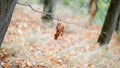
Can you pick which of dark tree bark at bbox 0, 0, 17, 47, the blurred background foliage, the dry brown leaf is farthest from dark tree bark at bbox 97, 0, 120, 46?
the blurred background foliage

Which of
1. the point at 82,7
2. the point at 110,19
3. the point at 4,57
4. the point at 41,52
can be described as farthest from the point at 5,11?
the point at 82,7

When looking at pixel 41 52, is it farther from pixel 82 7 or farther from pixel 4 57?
pixel 82 7

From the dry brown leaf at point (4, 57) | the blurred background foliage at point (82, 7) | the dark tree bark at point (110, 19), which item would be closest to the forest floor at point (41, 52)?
the dry brown leaf at point (4, 57)

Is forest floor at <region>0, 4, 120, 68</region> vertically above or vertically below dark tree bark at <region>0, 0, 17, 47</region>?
below

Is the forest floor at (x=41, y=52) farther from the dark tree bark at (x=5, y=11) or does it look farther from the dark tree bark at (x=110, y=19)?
the dark tree bark at (x=5, y=11)

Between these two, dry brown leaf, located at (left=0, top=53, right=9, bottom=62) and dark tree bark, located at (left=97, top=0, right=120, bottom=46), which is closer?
dry brown leaf, located at (left=0, top=53, right=9, bottom=62)

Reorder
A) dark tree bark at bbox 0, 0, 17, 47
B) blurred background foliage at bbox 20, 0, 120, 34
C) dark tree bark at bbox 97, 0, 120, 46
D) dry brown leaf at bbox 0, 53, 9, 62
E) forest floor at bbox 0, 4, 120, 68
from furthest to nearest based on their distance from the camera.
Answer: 1. blurred background foliage at bbox 20, 0, 120, 34
2. dark tree bark at bbox 97, 0, 120, 46
3. forest floor at bbox 0, 4, 120, 68
4. dry brown leaf at bbox 0, 53, 9, 62
5. dark tree bark at bbox 0, 0, 17, 47

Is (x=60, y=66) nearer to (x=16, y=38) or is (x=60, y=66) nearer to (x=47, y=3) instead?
(x=16, y=38)

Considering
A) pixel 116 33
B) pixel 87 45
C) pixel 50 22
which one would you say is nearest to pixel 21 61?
pixel 87 45

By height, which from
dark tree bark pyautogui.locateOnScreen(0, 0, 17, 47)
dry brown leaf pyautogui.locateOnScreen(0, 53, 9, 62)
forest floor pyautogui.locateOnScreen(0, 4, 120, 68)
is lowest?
forest floor pyautogui.locateOnScreen(0, 4, 120, 68)

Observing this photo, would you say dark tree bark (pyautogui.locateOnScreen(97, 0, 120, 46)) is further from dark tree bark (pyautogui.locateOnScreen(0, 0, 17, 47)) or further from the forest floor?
dark tree bark (pyautogui.locateOnScreen(0, 0, 17, 47))

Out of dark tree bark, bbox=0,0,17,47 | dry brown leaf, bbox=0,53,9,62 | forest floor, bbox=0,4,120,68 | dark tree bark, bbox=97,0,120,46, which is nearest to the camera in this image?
dark tree bark, bbox=0,0,17,47
